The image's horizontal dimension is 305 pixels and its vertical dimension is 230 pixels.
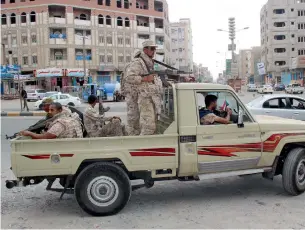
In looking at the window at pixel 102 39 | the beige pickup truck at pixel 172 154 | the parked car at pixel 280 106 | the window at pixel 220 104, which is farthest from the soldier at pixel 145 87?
the window at pixel 102 39

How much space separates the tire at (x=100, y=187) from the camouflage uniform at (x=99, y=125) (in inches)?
32.5

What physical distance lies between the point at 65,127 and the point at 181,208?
78.4 inches

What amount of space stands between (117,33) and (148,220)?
62.4m

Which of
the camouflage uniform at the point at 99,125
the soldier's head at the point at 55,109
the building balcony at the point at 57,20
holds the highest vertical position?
the building balcony at the point at 57,20

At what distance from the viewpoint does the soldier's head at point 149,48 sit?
5.43 m

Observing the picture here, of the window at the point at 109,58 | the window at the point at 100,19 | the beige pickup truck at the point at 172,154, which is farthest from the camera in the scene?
the window at the point at 100,19

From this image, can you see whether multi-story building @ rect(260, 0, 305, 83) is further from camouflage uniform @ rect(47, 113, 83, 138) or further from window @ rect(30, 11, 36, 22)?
camouflage uniform @ rect(47, 113, 83, 138)

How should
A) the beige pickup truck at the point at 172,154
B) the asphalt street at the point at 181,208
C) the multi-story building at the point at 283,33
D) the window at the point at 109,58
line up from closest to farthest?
the asphalt street at the point at 181,208, the beige pickup truck at the point at 172,154, the window at the point at 109,58, the multi-story building at the point at 283,33

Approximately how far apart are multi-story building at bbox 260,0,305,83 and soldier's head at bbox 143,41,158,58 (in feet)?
281

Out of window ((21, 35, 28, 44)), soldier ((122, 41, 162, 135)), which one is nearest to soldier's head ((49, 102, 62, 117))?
soldier ((122, 41, 162, 135))

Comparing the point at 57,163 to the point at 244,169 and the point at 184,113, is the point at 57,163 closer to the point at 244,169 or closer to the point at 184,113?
the point at 184,113

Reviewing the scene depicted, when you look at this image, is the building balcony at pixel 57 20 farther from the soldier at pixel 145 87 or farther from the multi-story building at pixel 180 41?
the multi-story building at pixel 180 41

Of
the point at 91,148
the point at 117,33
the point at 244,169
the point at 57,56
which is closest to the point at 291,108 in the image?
the point at 244,169

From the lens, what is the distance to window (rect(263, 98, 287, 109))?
11495mm
